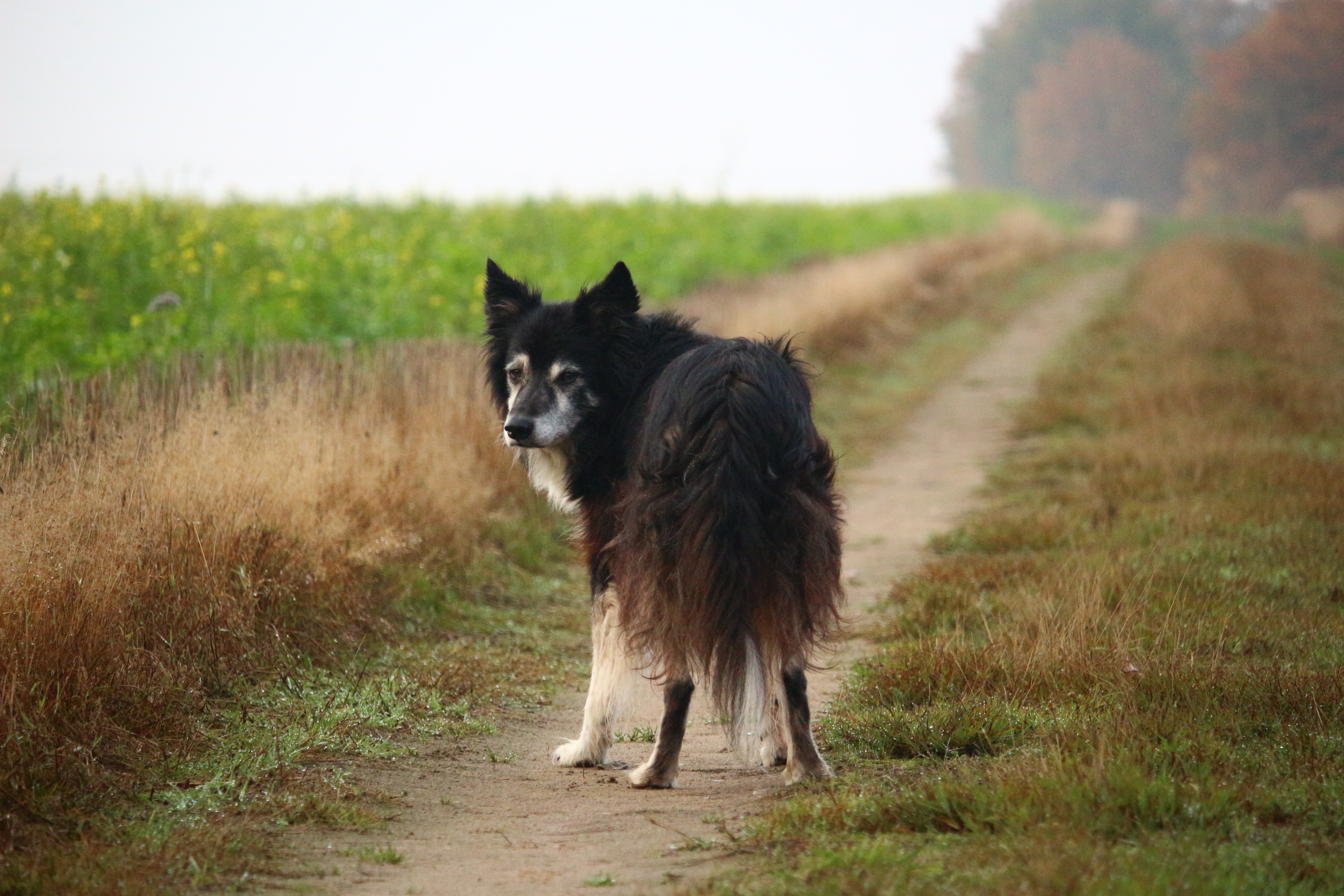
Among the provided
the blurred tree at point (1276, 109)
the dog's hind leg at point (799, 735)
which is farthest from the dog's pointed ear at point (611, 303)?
the blurred tree at point (1276, 109)

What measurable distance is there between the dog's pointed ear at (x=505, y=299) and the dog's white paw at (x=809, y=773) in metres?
2.65

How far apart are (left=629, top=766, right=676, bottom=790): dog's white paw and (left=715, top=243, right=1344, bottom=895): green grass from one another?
2.10 feet

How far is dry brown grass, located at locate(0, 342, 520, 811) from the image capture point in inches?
185

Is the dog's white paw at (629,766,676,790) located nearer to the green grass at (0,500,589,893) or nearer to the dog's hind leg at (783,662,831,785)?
the dog's hind leg at (783,662,831,785)

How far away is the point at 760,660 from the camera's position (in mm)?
4406

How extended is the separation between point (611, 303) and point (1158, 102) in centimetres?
7831

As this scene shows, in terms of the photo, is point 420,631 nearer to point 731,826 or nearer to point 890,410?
point 731,826

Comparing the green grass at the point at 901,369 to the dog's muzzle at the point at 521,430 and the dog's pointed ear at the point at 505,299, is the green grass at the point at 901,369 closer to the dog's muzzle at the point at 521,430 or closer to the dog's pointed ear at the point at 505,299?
the dog's pointed ear at the point at 505,299

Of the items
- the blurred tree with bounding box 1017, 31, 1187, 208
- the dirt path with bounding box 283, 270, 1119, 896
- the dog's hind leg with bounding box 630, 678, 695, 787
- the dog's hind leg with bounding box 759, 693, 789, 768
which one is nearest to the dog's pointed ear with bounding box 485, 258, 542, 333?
the dirt path with bounding box 283, 270, 1119, 896

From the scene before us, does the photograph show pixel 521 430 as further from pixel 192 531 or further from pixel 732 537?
pixel 192 531

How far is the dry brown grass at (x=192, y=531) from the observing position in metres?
4.70

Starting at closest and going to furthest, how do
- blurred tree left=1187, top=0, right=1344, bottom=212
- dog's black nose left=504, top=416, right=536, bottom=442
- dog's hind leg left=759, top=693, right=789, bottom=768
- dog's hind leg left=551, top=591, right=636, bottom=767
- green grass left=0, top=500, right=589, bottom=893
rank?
green grass left=0, top=500, right=589, bottom=893 → dog's hind leg left=759, top=693, right=789, bottom=768 → dog's hind leg left=551, top=591, right=636, bottom=767 → dog's black nose left=504, top=416, right=536, bottom=442 → blurred tree left=1187, top=0, right=1344, bottom=212

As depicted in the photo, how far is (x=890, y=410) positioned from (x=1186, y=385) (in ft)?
11.7

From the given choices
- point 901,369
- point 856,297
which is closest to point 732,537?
point 901,369
